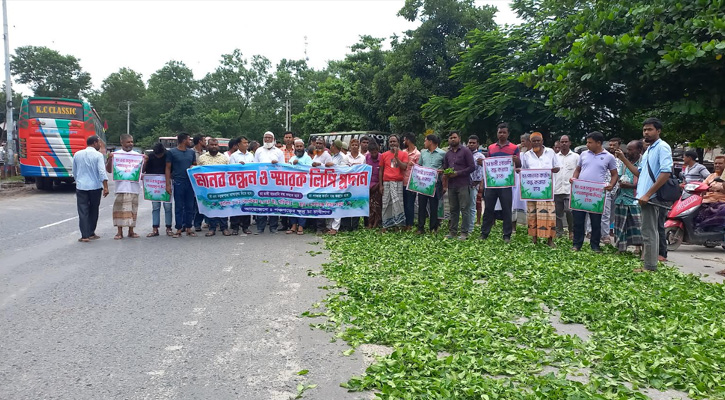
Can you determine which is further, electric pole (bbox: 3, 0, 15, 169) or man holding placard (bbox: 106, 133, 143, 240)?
electric pole (bbox: 3, 0, 15, 169)

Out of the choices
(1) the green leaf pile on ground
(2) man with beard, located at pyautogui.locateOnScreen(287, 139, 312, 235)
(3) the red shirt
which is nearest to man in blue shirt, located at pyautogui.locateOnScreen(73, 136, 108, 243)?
(2) man with beard, located at pyautogui.locateOnScreen(287, 139, 312, 235)

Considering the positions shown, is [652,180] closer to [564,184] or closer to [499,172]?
[499,172]

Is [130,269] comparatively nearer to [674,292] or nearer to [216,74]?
[674,292]

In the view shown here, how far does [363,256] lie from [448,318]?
10.9 ft

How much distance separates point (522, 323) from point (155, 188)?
7.61 metres

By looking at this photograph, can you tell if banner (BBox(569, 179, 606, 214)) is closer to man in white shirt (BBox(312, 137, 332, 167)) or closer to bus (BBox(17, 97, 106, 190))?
man in white shirt (BBox(312, 137, 332, 167))

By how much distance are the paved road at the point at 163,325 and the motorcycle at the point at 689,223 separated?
6.53 metres

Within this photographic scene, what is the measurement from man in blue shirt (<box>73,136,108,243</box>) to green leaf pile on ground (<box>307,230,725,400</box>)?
4683 millimetres

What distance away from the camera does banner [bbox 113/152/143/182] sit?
10.1 m

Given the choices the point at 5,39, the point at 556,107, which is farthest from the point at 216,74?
the point at 556,107

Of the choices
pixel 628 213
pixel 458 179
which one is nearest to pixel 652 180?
pixel 628 213

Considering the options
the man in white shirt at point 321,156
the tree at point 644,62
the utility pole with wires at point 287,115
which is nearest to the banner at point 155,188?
the man in white shirt at point 321,156

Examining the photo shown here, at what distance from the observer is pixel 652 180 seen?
23.1 ft

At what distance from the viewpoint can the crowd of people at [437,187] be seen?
29.6 feet
